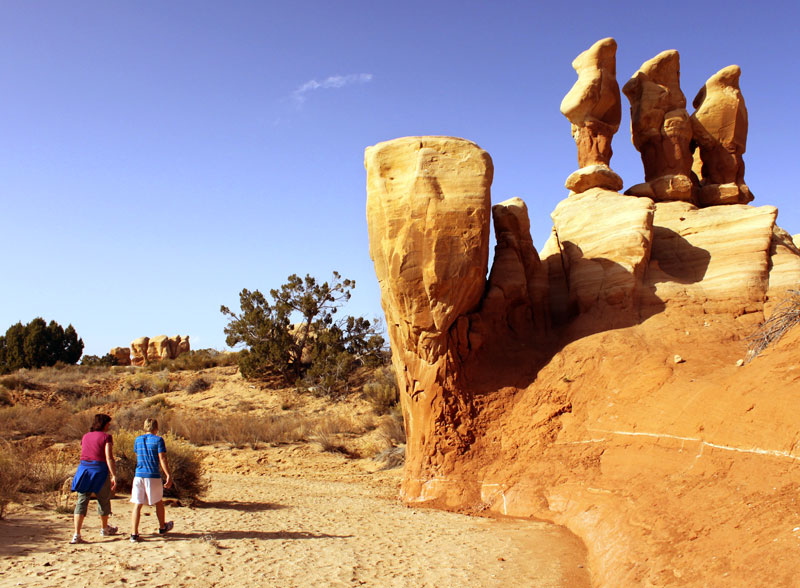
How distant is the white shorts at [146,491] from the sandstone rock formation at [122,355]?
121ft

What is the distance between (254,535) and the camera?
6.75 metres

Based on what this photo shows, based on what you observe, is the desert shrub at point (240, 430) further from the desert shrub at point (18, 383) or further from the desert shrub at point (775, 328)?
the desert shrub at point (775, 328)

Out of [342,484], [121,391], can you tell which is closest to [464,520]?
[342,484]

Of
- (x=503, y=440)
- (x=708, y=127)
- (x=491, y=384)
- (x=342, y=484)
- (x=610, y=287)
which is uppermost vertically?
(x=708, y=127)

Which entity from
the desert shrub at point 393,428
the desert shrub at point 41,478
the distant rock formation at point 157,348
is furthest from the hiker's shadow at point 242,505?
the distant rock formation at point 157,348

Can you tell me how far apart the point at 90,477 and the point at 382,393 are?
1287 cm

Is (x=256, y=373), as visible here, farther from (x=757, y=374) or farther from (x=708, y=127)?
(x=757, y=374)

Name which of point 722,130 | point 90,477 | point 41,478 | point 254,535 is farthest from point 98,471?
point 722,130

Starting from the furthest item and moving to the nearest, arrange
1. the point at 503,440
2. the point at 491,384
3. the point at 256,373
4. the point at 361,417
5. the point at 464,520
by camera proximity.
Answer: the point at 256,373
the point at 361,417
the point at 491,384
the point at 503,440
the point at 464,520

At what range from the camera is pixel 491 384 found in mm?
8664

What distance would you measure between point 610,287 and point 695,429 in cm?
353

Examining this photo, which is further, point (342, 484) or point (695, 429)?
point (342, 484)

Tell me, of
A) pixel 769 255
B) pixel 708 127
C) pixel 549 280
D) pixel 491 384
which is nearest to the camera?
pixel 491 384

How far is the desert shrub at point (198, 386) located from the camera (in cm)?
2355
